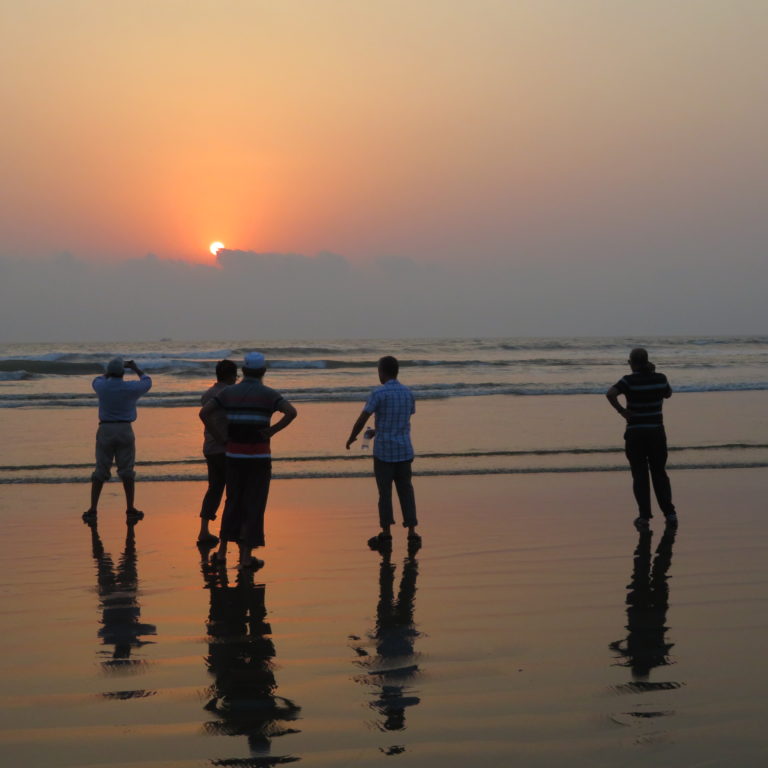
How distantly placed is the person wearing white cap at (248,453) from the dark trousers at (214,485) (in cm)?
100

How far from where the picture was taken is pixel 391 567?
23.6 feet

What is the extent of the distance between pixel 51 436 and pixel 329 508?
9419mm

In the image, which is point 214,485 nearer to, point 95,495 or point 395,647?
point 95,495

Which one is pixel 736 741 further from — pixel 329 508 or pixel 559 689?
pixel 329 508

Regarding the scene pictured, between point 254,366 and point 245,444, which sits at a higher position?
point 254,366

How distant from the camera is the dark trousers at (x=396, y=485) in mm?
8336

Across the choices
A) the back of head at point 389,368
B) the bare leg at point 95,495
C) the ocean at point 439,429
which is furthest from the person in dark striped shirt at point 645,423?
the bare leg at point 95,495

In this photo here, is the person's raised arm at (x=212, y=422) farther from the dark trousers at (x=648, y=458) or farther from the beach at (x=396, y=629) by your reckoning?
the dark trousers at (x=648, y=458)

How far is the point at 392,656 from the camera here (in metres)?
4.91

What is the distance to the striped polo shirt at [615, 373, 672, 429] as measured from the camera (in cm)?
900

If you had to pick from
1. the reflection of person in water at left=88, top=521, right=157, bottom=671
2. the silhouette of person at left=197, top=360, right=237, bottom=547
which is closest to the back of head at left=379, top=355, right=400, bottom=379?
the silhouette of person at left=197, top=360, right=237, bottom=547

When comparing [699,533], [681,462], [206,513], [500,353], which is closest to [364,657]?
[206,513]

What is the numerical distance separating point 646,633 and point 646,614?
429mm

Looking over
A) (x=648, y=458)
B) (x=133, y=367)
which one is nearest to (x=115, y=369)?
(x=133, y=367)
